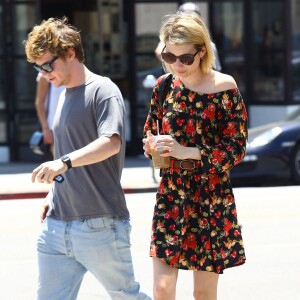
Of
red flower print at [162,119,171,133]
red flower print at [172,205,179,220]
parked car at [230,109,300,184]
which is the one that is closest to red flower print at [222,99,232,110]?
red flower print at [162,119,171,133]

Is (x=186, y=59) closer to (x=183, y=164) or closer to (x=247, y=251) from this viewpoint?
(x=183, y=164)

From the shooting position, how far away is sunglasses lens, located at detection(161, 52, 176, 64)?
15.5 feet

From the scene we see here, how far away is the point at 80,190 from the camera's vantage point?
15.6 feet

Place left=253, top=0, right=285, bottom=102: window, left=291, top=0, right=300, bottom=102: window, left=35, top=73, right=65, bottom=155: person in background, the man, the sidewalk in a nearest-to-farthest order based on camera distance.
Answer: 1. the man
2. left=35, top=73, right=65, bottom=155: person in background
3. the sidewalk
4. left=291, top=0, right=300, bottom=102: window
5. left=253, top=0, right=285, bottom=102: window

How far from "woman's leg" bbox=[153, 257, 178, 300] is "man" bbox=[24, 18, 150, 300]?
0.55 ft

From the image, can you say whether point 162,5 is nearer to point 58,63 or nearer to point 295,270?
point 295,270

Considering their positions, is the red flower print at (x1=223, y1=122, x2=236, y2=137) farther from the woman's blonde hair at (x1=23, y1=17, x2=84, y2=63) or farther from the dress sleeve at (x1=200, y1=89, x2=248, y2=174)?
the woman's blonde hair at (x1=23, y1=17, x2=84, y2=63)

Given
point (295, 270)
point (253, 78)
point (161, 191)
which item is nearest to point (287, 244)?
point (295, 270)

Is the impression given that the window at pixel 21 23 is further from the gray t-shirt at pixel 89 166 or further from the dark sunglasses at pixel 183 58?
the dark sunglasses at pixel 183 58

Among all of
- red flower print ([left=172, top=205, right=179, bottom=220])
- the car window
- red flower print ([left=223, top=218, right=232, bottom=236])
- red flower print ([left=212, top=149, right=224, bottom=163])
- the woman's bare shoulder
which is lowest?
the car window

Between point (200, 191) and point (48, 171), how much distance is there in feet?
2.40

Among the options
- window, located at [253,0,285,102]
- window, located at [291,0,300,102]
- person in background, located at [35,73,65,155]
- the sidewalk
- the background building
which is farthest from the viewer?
window, located at [253,0,285,102]

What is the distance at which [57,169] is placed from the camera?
445 cm

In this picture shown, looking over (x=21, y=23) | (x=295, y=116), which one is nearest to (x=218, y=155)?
(x=295, y=116)
